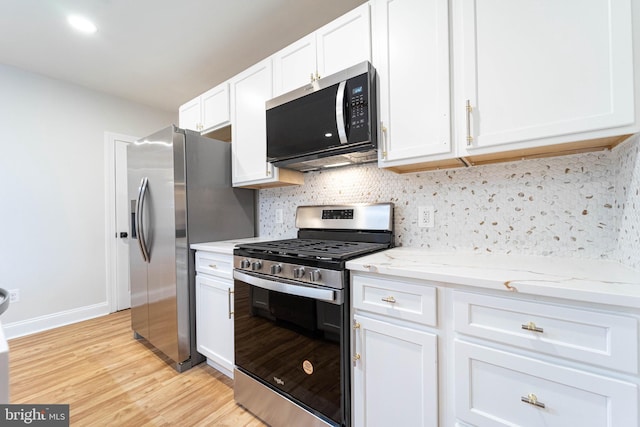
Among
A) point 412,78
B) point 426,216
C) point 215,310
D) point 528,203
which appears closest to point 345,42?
point 412,78

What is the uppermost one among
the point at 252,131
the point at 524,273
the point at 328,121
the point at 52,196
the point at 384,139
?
the point at 252,131

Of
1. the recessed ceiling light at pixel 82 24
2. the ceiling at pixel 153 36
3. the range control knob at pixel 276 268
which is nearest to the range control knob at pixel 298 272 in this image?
the range control knob at pixel 276 268

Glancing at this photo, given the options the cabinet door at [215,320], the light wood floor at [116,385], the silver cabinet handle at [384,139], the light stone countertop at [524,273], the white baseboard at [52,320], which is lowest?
the light wood floor at [116,385]

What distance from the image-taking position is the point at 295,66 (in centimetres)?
180

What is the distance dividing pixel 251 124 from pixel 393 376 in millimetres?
1852

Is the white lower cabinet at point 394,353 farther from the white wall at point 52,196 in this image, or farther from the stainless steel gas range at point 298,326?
the white wall at point 52,196

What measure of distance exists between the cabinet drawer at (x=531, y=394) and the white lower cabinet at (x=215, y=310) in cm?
138

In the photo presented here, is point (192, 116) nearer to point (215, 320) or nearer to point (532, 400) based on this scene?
point (215, 320)

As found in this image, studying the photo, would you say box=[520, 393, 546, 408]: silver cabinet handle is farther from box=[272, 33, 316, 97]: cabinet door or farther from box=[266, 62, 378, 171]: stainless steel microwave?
box=[272, 33, 316, 97]: cabinet door

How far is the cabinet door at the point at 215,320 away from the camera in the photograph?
182 cm

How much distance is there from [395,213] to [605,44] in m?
1.12

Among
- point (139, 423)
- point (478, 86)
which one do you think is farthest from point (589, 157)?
point (139, 423)

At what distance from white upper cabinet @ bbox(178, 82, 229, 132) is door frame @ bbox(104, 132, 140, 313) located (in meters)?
1.25

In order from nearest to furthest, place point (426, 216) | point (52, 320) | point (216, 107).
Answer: point (426, 216) → point (216, 107) → point (52, 320)
